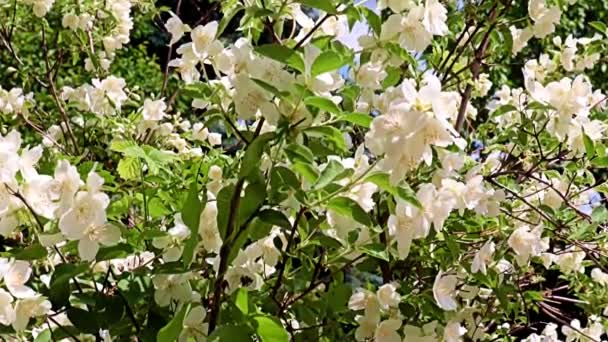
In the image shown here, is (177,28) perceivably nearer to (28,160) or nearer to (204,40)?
(204,40)

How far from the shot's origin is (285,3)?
40.7 inches

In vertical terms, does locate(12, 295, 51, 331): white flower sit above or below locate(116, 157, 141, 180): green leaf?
below

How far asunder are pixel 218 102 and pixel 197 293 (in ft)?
0.91

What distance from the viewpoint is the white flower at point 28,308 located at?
1.12 meters

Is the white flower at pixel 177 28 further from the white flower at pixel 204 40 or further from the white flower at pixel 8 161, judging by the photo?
the white flower at pixel 8 161

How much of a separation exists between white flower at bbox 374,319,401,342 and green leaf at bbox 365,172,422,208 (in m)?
0.34

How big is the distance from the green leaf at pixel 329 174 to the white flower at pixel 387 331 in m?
0.33

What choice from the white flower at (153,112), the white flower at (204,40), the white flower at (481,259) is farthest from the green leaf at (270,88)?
the white flower at (153,112)

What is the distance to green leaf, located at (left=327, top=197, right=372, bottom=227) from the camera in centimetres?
101

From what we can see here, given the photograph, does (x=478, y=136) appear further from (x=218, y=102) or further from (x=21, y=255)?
(x=21, y=255)

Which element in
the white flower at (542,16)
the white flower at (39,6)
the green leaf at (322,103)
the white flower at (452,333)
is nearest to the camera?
the green leaf at (322,103)

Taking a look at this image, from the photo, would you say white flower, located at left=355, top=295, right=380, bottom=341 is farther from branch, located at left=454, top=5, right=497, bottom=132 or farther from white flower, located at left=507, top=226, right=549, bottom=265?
branch, located at left=454, top=5, right=497, bottom=132

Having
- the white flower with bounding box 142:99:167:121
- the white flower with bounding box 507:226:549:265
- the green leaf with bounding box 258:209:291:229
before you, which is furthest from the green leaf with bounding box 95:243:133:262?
the white flower with bounding box 142:99:167:121

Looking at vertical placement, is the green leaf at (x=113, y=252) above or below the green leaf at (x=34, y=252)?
below
